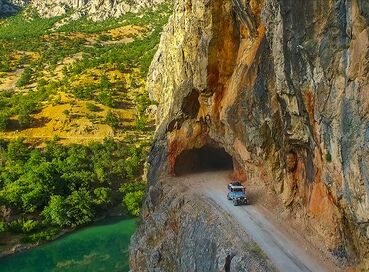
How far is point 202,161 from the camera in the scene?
179 feet

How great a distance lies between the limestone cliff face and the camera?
2352 cm

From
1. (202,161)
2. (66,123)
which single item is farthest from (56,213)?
(66,123)

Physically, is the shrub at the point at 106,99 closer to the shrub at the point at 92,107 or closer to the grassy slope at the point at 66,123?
the grassy slope at the point at 66,123

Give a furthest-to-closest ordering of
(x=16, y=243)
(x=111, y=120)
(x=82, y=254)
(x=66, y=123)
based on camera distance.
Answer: (x=66, y=123) < (x=111, y=120) < (x=16, y=243) < (x=82, y=254)

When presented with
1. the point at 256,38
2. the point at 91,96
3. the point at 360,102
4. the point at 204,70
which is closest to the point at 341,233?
the point at 360,102

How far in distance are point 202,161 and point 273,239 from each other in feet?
74.6

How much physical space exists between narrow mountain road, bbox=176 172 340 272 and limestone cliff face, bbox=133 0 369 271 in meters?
1.40

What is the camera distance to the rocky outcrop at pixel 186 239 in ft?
104

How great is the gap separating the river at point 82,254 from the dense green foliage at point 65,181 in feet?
9.27

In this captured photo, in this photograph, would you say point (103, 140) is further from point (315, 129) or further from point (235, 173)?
point (315, 129)

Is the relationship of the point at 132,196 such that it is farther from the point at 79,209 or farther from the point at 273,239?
the point at 273,239

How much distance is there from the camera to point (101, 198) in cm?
7388

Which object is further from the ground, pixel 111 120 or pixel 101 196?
pixel 111 120

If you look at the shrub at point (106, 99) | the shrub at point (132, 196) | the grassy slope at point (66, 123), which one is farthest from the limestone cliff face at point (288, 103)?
the shrub at point (106, 99)
